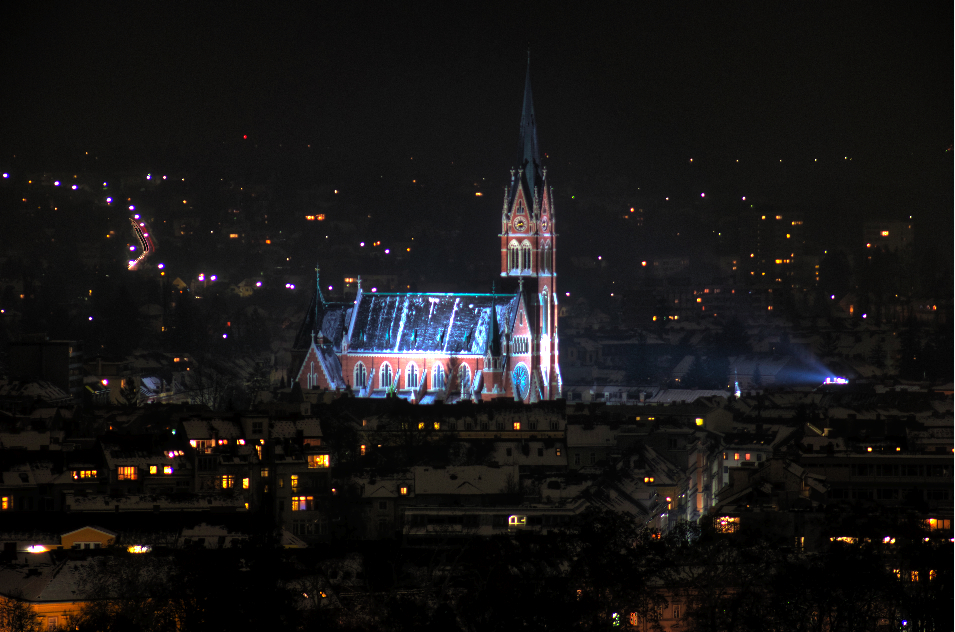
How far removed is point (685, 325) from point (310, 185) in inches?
1975

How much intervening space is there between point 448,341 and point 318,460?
3359cm

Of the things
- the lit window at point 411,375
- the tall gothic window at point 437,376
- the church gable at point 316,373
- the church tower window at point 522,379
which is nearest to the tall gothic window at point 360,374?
the church gable at point 316,373

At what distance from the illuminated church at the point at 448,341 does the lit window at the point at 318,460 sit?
95.3 feet

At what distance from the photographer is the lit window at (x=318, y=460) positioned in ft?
230

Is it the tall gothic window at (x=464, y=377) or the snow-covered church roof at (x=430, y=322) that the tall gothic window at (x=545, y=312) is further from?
the tall gothic window at (x=464, y=377)

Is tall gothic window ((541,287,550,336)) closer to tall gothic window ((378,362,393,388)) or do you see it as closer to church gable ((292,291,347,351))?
tall gothic window ((378,362,393,388))

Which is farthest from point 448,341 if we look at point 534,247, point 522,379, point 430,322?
point 534,247

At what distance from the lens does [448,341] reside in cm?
10388

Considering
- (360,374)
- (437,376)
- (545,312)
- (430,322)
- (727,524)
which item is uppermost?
(545,312)

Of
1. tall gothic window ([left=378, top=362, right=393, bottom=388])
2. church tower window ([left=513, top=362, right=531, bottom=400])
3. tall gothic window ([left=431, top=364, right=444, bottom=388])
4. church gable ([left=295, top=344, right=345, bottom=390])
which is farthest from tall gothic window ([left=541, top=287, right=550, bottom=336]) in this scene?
church gable ([left=295, top=344, right=345, bottom=390])

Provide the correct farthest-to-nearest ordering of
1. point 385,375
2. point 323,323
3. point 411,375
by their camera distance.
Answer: point 323,323 < point 385,375 < point 411,375

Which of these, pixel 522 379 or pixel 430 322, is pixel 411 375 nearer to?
pixel 430 322

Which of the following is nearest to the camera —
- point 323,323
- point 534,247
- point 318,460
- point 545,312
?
point 318,460

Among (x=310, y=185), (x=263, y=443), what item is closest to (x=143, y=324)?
(x=310, y=185)
